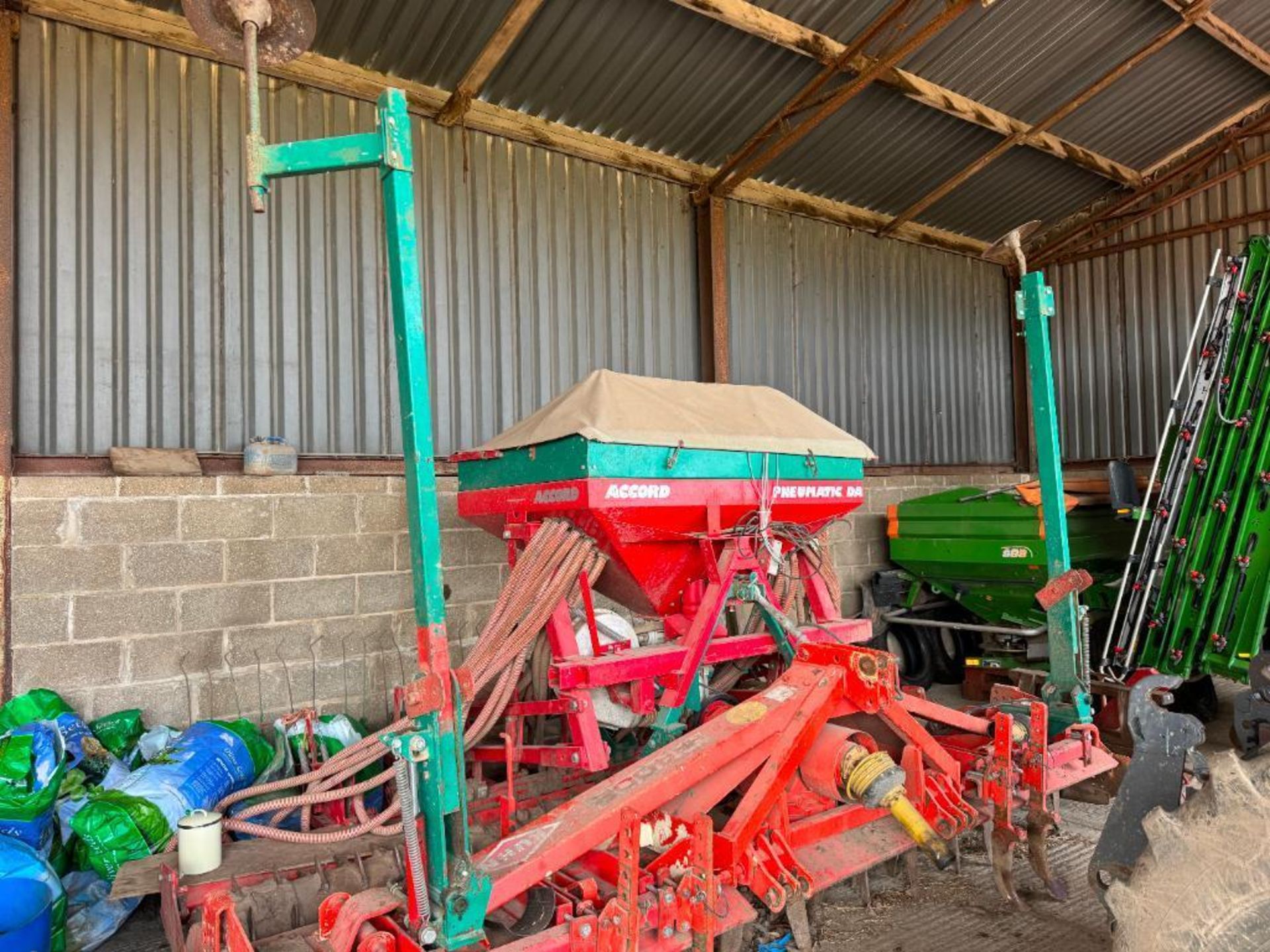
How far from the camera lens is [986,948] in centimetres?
310

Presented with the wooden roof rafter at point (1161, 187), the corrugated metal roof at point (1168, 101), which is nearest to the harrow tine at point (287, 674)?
the corrugated metal roof at point (1168, 101)

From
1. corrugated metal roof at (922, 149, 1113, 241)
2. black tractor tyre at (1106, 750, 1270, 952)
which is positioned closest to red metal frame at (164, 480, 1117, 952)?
black tractor tyre at (1106, 750, 1270, 952)

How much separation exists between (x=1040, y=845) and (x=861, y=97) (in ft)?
19.3

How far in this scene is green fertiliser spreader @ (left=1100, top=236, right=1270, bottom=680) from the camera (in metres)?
5.57

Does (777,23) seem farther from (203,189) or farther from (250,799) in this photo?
(250,799)

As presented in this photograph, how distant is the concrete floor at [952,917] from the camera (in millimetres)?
3143

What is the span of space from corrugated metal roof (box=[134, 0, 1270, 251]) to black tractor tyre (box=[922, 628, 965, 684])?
4274mm

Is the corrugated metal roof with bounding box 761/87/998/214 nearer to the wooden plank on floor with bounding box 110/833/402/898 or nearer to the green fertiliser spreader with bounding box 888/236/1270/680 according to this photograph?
the green fertiliser spreader with bounding box 888/236/1270/680

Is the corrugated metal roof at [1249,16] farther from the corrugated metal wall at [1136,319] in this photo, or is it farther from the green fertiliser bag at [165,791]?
the green fertiliser bag at [165,791]

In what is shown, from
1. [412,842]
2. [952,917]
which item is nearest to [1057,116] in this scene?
[952,917]

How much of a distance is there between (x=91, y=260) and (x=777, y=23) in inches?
181

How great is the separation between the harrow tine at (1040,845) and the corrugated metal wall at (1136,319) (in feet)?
25.1

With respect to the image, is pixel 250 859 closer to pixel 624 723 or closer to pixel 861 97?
pixel 624 723

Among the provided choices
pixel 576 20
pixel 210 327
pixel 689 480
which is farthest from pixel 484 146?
pixel 689 480
